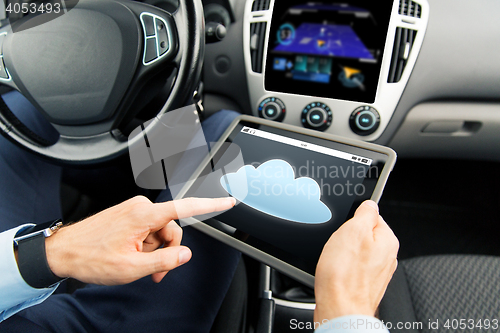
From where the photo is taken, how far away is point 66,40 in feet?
2.20

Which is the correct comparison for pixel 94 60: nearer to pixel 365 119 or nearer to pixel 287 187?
pixel 287 187

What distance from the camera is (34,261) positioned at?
490mm

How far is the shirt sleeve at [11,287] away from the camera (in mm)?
481

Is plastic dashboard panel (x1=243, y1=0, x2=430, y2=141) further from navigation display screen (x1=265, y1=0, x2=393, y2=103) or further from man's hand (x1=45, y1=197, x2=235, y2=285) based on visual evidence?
man's hand (x1=45, y1=197, x2=235, y2=285)

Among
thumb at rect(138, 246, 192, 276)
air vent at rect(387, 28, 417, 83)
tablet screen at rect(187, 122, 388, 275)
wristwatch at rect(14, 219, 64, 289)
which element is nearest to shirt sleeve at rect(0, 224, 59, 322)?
wristwatch at rect(14, 219, 64, 289)

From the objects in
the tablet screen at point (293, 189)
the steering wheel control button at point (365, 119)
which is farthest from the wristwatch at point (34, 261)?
the steering wheel control button at point (365, 119)

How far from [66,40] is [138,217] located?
486mm

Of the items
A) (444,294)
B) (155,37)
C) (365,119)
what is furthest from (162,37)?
(444,294)

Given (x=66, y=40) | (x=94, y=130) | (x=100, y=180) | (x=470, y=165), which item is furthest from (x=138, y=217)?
(x=470, y=165)

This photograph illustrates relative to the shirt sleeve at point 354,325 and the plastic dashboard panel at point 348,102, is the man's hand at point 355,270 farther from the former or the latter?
the plastic dashboard panel at point 348,102

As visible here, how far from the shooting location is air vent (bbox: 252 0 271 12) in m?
0.83

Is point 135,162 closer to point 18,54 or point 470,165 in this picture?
point 18,54

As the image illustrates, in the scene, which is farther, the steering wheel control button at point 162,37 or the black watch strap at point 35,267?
the steering wheel control button at point 162,37

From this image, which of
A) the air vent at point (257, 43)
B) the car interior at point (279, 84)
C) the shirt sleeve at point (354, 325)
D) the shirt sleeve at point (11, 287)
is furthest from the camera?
the air vent at point (257, 43)
